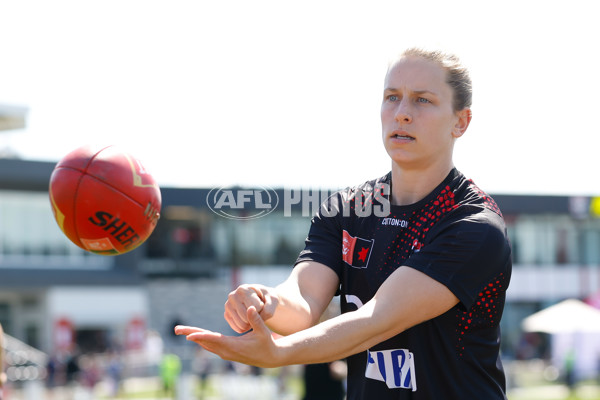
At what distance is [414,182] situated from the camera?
3492 mm

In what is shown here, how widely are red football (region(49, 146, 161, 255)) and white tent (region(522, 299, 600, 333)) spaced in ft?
76.5

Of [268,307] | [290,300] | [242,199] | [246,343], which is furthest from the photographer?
[242,199]

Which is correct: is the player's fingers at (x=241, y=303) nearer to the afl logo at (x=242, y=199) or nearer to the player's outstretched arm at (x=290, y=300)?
the player's outstretched arm at (x=290, y=300)

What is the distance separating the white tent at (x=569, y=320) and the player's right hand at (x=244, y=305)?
2430 centimetres

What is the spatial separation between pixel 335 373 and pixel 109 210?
612cm

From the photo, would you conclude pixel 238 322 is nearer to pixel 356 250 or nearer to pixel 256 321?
pixel 256 321

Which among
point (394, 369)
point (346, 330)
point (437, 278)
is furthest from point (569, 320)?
point (346, 330)

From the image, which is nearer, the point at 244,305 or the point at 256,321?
the point at 256,321

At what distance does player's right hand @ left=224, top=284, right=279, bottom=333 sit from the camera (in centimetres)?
279

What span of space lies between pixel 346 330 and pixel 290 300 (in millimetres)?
415

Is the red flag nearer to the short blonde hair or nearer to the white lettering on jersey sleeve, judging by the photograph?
the white lettering on jersey sleeve

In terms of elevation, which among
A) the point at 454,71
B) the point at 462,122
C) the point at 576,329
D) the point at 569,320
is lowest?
the point at 576,329

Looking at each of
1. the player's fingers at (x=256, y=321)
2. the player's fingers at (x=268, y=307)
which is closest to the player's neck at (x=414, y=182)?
the player's fingers at (x=268, y=307)

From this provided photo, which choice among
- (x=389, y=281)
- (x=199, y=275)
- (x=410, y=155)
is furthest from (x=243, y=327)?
(x=199, y=275)
